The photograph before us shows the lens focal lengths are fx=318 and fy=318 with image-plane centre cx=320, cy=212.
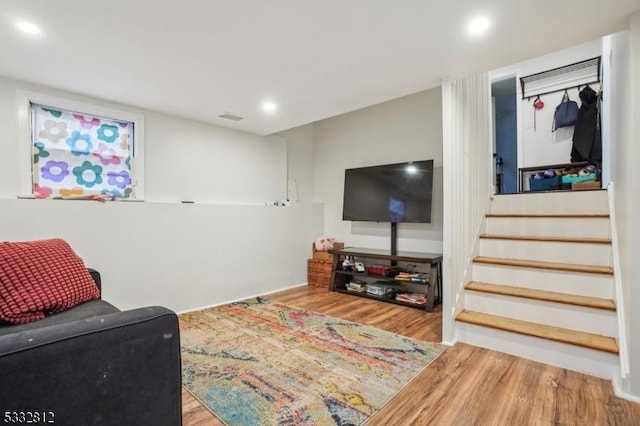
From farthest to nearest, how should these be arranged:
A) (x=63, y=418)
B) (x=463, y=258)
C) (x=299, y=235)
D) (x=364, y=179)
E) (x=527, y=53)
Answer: (x=299, y=235) → (x=364, y=179) → (x=463, y=258) → (x=527, y=53) → (x=63, y=418)

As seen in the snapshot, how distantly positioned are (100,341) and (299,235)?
377 centimetres

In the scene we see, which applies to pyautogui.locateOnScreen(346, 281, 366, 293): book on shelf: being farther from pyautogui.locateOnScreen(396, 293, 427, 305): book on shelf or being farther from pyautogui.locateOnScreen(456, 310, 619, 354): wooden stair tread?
pyautogui.locateOnScreen(456, 310, 619, 354): wooden stair tread

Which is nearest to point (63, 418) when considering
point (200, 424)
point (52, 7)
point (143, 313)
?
point (143, 313)

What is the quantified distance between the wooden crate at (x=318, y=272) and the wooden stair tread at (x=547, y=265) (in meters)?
2.06

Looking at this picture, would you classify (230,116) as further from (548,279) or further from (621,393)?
(621,393)

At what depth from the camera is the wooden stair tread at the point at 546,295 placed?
7.16 ft

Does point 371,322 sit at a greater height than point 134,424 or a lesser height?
lesser

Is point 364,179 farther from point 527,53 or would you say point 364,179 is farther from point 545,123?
point 545,123

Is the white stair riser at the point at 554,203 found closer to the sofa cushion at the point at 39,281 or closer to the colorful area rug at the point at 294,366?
the colorful area rug at the point at 294,366

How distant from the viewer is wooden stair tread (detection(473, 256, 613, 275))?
2326 millimetres

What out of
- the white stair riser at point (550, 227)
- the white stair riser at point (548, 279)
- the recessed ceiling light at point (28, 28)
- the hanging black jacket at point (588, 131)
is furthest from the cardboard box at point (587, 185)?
the recessed ceiling light at point (28, 28)

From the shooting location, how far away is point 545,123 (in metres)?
4.43

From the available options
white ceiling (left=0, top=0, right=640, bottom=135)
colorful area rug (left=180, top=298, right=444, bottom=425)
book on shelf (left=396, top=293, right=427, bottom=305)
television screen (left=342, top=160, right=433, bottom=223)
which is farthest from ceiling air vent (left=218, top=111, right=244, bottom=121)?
book on shelf (left=396, top=293, right=427, bottom=305)

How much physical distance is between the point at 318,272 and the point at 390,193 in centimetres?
155
